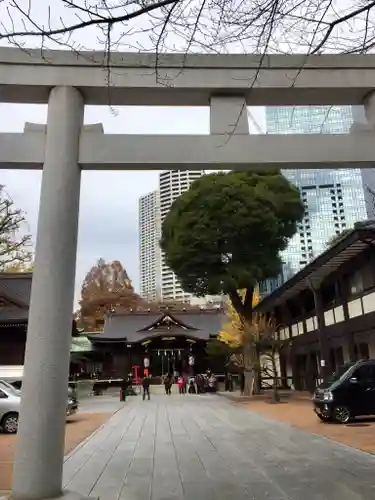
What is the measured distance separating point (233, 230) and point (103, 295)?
35473mm

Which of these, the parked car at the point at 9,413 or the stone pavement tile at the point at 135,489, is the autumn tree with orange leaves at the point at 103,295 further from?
the stone pavement tile at the point at 135,489

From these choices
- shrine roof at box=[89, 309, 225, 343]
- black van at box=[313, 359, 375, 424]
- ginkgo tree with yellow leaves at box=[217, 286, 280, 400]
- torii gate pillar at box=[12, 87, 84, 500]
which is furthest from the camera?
shrine roof at box=[89, 309, 225, 343]

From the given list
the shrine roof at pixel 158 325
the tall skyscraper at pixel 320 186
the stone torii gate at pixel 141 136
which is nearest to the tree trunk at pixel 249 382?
the tall skyscraper at pixel 320 186

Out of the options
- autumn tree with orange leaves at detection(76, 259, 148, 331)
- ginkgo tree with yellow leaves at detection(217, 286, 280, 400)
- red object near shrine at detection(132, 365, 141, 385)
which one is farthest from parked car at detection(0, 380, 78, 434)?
autumn tree with orange leaves at detection(76, 259, 148, 331)

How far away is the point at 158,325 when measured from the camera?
39.9 metres

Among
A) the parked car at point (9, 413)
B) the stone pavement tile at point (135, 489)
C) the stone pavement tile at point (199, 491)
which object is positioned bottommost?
the stone pavement tile at point (135, 489)

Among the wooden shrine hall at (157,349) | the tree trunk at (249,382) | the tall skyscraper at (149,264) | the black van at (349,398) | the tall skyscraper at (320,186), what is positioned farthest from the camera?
the tall skyscraper at (149,264)

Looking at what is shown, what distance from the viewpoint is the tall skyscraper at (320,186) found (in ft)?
21.7

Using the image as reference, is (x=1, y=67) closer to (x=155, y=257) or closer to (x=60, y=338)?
(x=60, y=338)

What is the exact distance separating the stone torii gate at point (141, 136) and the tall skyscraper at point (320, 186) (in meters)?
0.37

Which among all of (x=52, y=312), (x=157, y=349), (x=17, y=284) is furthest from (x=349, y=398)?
(x=157, y=349)

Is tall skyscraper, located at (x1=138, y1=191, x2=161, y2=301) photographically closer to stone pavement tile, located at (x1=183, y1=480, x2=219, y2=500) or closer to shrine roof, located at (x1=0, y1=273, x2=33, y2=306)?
shrine roof, located at (x1=0, y1=273, x2=33, y2=306)

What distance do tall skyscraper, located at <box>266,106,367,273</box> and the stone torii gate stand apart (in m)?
0.37

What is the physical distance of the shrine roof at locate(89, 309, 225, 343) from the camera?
3834 cm
